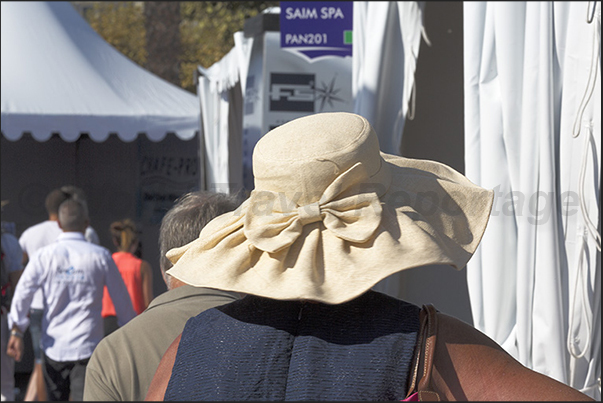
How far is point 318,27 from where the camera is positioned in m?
3.87

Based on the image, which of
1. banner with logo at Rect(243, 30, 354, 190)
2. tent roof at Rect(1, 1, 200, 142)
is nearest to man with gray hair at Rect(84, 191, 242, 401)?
banner with logo at Rect(243, 30, 354, 190)

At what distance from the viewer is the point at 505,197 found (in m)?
2.39

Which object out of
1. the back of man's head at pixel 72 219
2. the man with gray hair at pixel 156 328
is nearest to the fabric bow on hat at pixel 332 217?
the man with gray hair at pixel 156 328

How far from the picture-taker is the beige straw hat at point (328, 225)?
113cm

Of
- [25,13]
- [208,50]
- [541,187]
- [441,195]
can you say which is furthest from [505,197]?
[208,50]

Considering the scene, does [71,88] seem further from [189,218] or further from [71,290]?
[189,218]

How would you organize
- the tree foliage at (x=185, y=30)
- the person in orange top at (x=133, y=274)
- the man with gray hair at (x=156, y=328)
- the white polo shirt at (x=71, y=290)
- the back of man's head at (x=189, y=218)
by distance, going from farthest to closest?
the tree foliage at (x=185, y=30) → the person in orange top at (x=133, y=274) → the white polo shirt at (x=71, y=290) → the back of man's head at (x=189, y=218) → the man with gray hair at (x=156, y=328)

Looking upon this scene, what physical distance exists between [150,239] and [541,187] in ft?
22.1

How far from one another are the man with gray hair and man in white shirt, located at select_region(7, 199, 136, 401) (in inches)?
88.8

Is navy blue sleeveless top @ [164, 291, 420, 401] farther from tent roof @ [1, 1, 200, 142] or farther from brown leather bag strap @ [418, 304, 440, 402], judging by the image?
tent roof @ [1, 1, 200, 142]

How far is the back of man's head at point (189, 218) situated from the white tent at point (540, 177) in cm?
101

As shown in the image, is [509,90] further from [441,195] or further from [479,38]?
[441,195]

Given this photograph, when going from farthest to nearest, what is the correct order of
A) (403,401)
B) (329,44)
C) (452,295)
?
(329,44)
(452,295)
(403,401)

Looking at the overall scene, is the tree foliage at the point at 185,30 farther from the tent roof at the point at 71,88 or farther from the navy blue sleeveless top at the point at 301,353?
the navy blue sleeveless top at the point at 301,353
